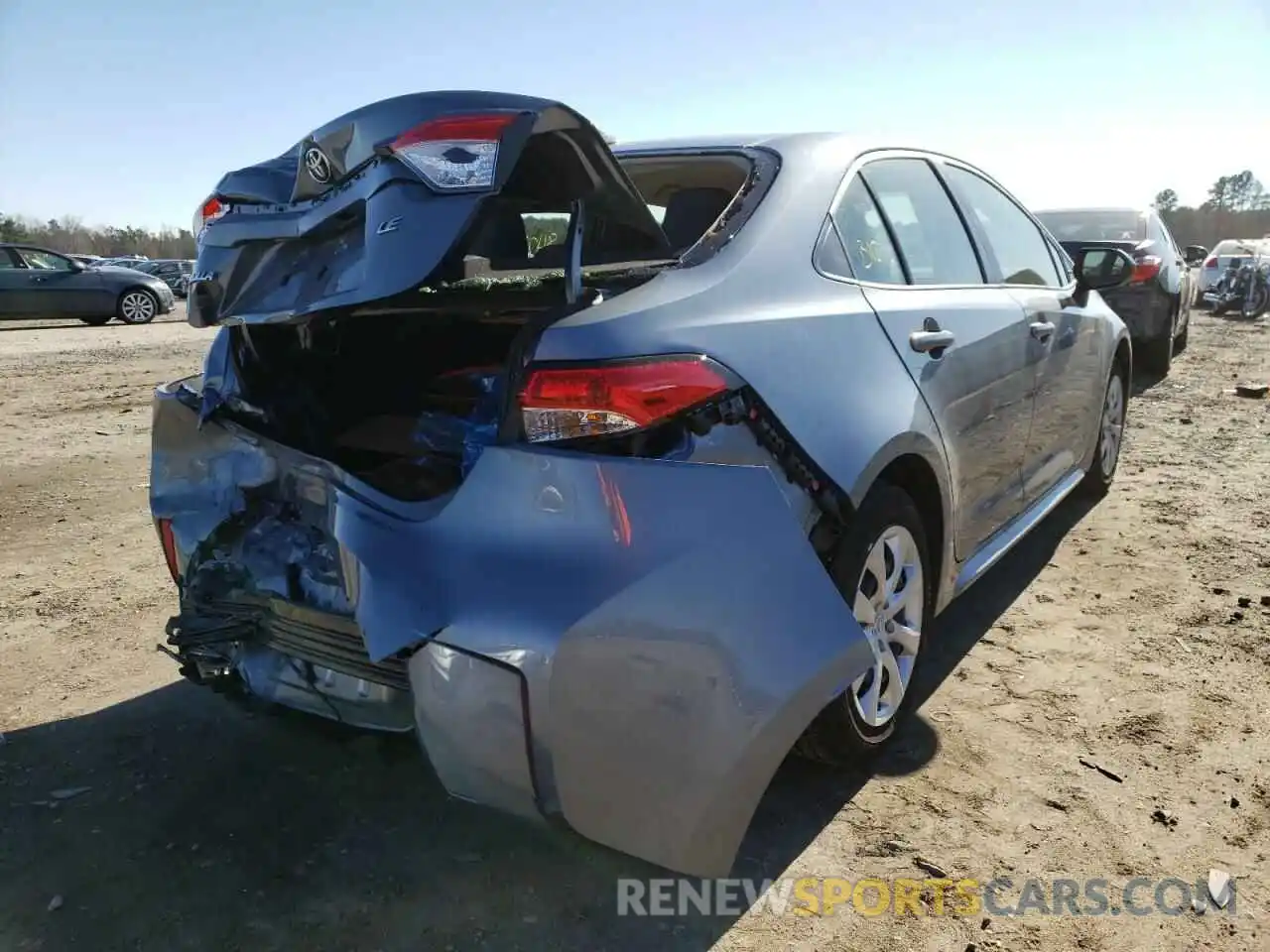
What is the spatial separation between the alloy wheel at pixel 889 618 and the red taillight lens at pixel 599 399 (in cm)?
86

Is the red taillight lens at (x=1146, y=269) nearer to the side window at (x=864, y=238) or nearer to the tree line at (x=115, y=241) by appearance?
the side window at (x=864, y=238)

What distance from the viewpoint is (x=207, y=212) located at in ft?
7.70

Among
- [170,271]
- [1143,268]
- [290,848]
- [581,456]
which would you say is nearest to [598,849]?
[290,848]

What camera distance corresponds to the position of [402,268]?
1.85m

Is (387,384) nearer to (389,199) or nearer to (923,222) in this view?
(389,199)

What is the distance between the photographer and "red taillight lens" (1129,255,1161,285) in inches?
325

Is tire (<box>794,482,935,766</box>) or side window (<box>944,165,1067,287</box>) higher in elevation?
side window (<box>944,165,1067,287</box>)

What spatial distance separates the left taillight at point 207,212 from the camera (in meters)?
2.29

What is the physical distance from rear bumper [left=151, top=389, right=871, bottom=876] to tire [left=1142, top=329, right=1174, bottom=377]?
8692mm

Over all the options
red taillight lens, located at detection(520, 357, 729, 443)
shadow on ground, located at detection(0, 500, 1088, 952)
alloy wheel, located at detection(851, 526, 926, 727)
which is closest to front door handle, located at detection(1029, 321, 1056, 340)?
alloy wheel, located at detection(851, 526, 926, 727)

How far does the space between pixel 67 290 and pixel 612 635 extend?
18.9 metres

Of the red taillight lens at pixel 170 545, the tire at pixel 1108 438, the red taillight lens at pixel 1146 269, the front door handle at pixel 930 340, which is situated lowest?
the tire at pixel 1108 438

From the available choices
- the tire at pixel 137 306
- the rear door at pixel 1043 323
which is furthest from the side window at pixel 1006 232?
the tire at pixel 137 306

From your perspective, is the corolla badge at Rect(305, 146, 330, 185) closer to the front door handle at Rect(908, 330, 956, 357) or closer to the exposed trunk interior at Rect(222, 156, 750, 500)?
the exposed trunk interior at Rect(222, 156, 750, 500)
